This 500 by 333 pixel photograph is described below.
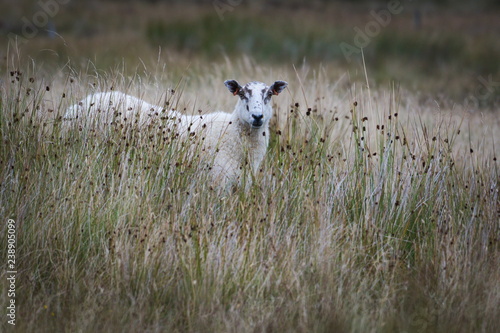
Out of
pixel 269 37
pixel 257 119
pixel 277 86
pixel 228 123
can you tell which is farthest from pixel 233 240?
pixel 269 37

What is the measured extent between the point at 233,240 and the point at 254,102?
2040mm

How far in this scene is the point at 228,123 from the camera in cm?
582

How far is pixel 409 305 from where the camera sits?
13.2ft

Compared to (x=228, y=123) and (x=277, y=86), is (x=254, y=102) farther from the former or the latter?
(x=277, y=86)

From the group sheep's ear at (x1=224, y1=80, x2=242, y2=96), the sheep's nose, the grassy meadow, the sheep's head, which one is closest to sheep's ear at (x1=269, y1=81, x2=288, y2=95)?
the sheep's head

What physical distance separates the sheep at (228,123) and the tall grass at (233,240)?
1.04ft

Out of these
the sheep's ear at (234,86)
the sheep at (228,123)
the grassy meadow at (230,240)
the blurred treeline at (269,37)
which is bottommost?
the grassy meadow at (230,240)

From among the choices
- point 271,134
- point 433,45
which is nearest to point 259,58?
point 433,45

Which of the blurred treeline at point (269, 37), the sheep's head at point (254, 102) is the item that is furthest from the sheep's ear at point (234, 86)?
the blurred treeline at point (269, 37)

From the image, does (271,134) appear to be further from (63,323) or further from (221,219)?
(63,323)

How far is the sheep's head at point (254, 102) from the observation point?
18.6ft

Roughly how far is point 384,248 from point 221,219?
138 centimetres

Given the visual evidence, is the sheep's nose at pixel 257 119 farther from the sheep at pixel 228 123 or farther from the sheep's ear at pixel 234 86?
the sheep's ear at pixel 234 86

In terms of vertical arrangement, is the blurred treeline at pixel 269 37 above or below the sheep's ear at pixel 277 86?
above
